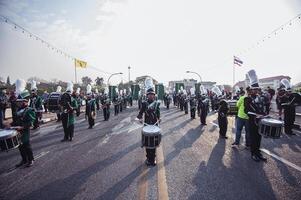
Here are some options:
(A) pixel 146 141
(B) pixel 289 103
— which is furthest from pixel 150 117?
(B) pixel 289 103

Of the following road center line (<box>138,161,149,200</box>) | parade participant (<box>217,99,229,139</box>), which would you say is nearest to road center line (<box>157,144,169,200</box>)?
road center line (<box>138,161,149,200</box>)

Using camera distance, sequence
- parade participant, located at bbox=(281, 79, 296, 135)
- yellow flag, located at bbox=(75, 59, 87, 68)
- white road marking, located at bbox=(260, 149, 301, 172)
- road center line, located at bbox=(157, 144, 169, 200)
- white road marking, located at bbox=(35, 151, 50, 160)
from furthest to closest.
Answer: yellow flag, located at bbox=(75, 59, 87, 68), parade participant, located at bbox=(281, 79, 296, 135), white road marking, located at bbox=(35, 151, 50, 160), white road marking, located at bbox=(260, 149, 301, 172), road center line, located at bbox=(157, 144, 169, 200)

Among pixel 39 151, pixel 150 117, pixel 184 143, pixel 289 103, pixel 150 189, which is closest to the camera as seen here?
pixel 150 189

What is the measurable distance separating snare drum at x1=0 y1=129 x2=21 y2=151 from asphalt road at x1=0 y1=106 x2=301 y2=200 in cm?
73

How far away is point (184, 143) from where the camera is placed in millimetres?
7801

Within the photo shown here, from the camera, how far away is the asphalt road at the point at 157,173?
389 cm

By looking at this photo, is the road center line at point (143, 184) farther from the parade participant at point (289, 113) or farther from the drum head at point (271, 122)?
the parade participant at point (289, 113)

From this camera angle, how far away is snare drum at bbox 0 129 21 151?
A: 4.86 meters

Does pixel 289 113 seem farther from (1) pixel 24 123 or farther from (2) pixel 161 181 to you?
(1) pixel 24 123

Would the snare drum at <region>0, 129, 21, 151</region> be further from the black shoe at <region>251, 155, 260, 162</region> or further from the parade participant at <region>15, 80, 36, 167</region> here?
the black shoe at <region>251, 155, 260, 162</region>

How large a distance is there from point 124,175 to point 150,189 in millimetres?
956

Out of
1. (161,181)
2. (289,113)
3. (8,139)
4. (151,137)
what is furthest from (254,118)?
(8,139)

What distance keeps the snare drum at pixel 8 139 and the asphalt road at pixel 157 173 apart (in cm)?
73

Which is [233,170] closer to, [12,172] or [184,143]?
[184,143]
